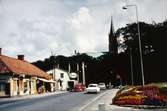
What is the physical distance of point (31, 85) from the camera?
70.2 meters

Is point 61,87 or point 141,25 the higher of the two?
point 141,25

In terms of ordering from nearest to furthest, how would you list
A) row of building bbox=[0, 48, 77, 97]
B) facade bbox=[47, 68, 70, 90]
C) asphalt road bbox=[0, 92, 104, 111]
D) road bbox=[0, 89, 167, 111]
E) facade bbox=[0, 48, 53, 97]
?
road bbox=[0, 89, 167, 111] → asphalt road bbox=[0, 92, 104, 111] → facade bbox=[0, 48, 53, 97] → row of building bbox=[0, 48, 77, 97] → facade bbox=[47, 68, 70, 90]

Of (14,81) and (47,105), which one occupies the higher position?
(14,81)

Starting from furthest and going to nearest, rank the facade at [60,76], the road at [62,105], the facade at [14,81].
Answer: the facade at [60,76] → the facade at [14,81] → the road at [62,105]

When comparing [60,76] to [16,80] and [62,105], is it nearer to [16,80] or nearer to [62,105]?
[16,80]

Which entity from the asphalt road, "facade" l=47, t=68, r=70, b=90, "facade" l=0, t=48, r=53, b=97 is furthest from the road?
"facade" l=47, t=68, r=70, b=90

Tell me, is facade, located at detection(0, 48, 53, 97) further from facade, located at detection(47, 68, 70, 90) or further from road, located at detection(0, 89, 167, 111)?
facade, located at detection(47, 68, 70, 90)

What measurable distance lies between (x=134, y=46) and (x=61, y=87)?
28083mm

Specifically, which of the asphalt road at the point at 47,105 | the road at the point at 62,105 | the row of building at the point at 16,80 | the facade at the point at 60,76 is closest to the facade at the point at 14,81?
the row of building at the point at 16,80

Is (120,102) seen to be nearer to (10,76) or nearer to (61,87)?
(10,76)

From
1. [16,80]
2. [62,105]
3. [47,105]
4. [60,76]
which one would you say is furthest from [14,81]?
[60,76]

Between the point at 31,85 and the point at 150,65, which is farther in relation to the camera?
the point at 150,65

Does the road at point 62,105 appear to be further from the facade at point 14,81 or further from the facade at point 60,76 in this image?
the facade at point 60,76

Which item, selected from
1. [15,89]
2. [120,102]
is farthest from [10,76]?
[120,102]
